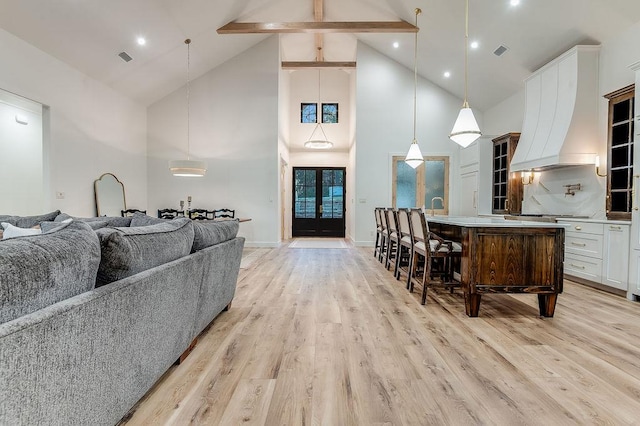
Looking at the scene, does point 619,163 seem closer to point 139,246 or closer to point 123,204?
point 139,246

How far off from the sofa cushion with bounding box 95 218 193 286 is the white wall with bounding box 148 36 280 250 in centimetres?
568

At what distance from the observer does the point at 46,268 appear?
0.99 metres

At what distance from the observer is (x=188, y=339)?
1962 millimetres

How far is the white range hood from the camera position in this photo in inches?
170

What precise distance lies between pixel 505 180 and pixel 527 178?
17.8 inches

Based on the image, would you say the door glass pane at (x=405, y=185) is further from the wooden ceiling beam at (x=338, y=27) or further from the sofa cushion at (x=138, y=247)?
the sofa cushion at (x=138, y=247)

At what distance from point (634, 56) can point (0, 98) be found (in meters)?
8.10

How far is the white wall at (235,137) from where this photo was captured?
7.61 m

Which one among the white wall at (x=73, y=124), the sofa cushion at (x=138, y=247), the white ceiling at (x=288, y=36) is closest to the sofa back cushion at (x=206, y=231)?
the sofa cushion at (x=138, y=247)

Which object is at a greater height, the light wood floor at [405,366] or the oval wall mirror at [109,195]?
the oval wall mirror at [109,195]

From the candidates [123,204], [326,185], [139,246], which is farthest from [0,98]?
[326,185]

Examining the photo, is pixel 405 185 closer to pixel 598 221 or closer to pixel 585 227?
pixel 585 227

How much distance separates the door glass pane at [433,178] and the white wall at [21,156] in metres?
7.51

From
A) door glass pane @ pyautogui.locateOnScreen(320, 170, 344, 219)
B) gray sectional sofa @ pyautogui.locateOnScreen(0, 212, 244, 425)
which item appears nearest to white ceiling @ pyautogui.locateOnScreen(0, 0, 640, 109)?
door glass pane @ pyautogui.locateOnScreen(320, 170, 344, 219)
